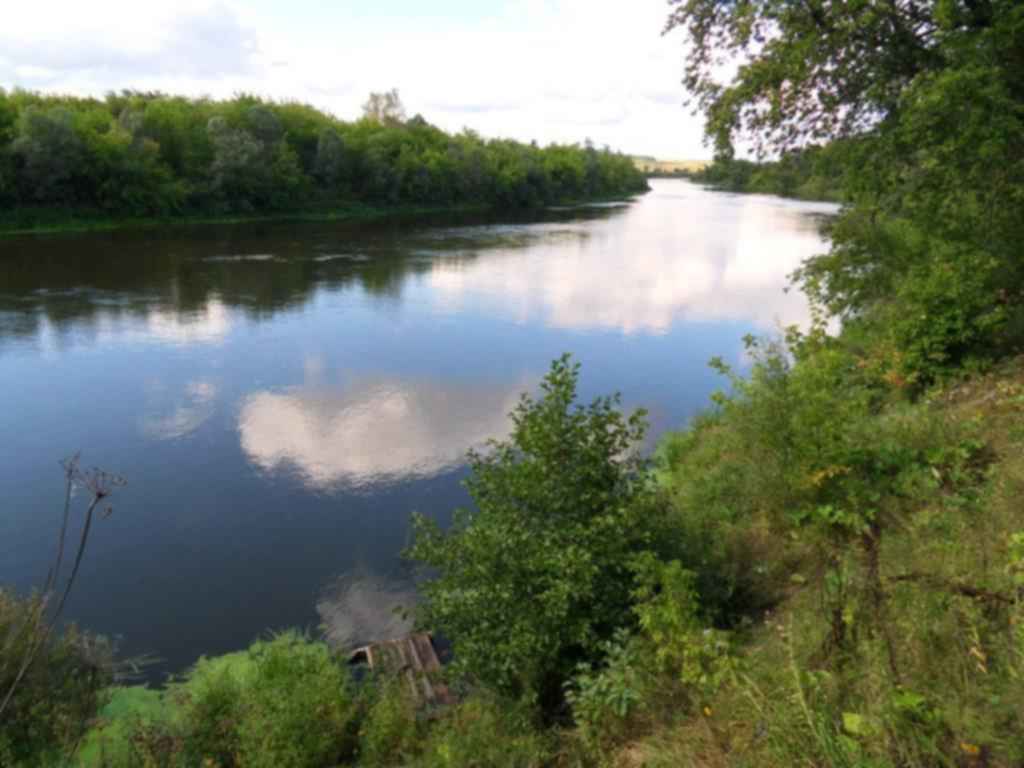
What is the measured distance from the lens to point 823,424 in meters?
6.86

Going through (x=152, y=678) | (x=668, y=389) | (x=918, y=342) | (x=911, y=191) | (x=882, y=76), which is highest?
(x=882, y=76)

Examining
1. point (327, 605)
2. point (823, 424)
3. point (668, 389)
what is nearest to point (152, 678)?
point (327, 605)

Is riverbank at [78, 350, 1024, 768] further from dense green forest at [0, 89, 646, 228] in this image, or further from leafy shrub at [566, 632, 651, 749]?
dense green forest at [0, 89, 646, 228]

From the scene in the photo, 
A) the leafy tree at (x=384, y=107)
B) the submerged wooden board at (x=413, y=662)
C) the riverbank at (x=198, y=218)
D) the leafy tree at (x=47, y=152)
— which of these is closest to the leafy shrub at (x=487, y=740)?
the submerged wooden board at (x=413, y=662)

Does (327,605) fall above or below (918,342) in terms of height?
below

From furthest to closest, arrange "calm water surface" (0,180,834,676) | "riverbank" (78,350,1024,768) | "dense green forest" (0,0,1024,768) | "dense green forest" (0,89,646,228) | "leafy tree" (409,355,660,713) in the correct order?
"dense green forest" (0,89,646,228) → "calm water surface" (0,180,834,676) → "leafy tree" (409,355,660,713) → "dense green forest" (0,0,1024,768) → "riverbank" (78,350,1024,768)

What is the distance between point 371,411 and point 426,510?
4.64 metres

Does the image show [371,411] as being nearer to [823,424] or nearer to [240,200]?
[823,424]

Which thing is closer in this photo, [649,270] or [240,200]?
[649,270]

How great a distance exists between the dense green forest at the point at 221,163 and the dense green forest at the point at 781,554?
41299 millimetres

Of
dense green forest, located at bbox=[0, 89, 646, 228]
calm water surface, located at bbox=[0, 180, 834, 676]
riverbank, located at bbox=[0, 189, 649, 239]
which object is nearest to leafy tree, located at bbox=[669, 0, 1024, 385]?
calm water surface, located at bbox=[0, 180, 834, 676]

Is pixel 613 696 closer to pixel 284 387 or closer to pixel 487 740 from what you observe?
pixel 487 740

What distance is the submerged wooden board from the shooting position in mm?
7016

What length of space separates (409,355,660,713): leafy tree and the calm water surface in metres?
3.12
